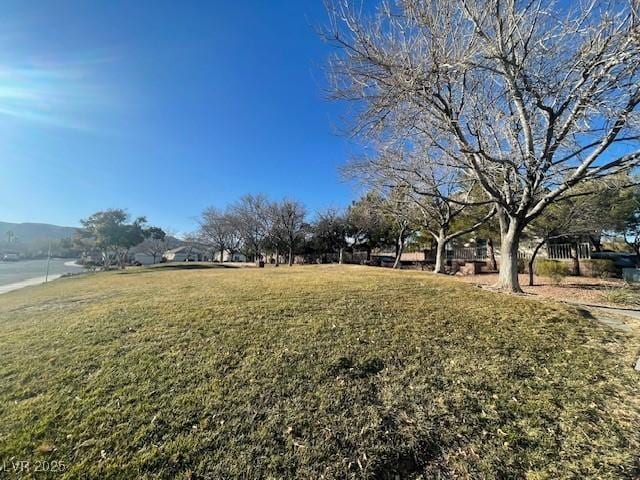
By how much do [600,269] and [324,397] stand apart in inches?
666

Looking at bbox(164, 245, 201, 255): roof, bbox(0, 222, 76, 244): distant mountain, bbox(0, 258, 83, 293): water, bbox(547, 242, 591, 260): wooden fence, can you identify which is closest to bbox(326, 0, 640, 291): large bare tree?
bbox(547, 242, 591, 260): wooden fence

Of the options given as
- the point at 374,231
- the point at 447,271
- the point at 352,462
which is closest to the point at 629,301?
the point at 352,462

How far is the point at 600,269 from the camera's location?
13.3 m

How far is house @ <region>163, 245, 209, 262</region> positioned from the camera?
64.5 m

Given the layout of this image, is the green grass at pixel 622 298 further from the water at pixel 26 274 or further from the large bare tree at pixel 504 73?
the water at pixel 26 274

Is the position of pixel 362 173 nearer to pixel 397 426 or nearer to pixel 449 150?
pixel 449 150

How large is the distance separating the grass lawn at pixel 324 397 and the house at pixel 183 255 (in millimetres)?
63883

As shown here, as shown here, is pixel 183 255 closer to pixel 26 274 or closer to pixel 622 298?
pixel 26 274

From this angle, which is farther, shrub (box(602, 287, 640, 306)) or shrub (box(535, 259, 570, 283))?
shrub (box(535, 259, 570, 283))

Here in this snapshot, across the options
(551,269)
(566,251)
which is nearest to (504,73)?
(551,269)

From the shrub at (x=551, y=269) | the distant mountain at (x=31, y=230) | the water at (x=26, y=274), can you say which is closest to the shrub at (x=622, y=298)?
the shrub at (x=551, y=269)

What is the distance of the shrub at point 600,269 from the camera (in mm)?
13117

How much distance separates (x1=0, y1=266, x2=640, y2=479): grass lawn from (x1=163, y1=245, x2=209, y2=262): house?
210ft

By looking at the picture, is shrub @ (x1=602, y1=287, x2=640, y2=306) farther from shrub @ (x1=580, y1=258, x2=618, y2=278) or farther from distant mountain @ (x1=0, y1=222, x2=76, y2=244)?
distant mountain @ (x1=0, y1=222, x2=76, y2=244)
